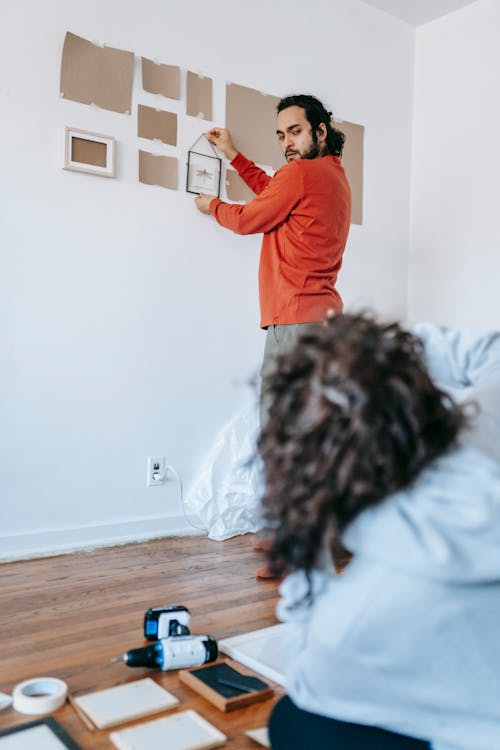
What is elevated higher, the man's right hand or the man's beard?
the man's right hand

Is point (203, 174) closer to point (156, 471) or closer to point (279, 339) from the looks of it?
point (279, 339)

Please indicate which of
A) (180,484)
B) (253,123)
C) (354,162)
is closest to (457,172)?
(354,162)

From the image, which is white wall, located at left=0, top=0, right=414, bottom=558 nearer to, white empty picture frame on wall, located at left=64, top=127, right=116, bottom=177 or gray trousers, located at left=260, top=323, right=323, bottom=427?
white empty picture frame on wall, located at left=64, top=127, right=116, bottom=177

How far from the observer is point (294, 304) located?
7.94 ft

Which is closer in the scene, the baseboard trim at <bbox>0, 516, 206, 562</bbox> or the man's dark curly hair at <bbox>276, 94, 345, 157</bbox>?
the baseboard trim at <bbox>0, 516, 206, 562</bbox>

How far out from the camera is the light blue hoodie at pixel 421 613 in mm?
749

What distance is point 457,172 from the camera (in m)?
3.25

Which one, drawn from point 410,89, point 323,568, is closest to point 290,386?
point 323,568

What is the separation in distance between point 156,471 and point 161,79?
1499mm

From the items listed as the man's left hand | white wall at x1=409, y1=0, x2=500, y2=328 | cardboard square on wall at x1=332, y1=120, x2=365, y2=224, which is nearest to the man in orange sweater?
the man's left hand

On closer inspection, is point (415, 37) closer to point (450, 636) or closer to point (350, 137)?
point (350, 137)

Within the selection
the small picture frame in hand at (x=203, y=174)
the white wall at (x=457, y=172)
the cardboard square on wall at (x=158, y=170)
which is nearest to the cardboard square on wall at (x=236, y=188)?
the small picture frame in hand at (x=203, y=174)

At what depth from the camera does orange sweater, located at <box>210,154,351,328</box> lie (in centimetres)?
237

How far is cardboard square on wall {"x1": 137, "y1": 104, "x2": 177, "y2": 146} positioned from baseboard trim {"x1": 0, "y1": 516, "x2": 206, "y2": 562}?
1.46 m
